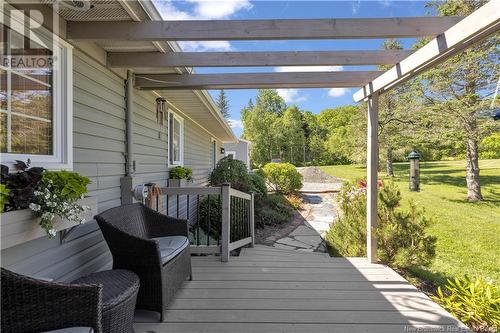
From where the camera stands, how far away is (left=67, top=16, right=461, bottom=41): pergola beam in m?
2.42

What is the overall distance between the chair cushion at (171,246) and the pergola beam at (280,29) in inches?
66.3

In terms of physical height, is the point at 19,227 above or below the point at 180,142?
below

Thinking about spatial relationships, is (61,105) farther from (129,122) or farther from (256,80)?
(256,80)

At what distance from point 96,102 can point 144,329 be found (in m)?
2.09

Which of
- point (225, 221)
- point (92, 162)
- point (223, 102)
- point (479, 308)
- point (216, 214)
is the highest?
point (223, 102)

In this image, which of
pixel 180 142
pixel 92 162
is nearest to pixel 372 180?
pixel 92 162

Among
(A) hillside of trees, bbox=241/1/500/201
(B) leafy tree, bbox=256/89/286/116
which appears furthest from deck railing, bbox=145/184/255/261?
(B) leafy tree, bbox=256/89/286/116

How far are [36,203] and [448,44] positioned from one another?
3.01 meters

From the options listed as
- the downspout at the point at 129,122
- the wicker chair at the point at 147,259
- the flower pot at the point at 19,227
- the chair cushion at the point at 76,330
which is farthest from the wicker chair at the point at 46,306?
the downspout at the point at 129,122

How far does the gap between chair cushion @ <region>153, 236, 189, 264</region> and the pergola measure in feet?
5.65

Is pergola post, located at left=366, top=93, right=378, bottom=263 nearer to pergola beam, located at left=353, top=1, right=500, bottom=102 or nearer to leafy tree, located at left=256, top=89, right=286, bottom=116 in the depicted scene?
pergola beam, located at left=353, top=1, right=500, bottom=102

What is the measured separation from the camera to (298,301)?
9.05ft

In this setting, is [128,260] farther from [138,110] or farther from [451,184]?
[451,184]

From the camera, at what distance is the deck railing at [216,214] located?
3.85 meters
